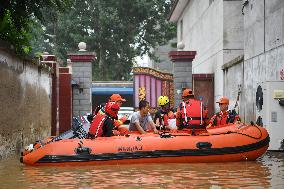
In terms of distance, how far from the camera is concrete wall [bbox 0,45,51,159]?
1445 cm

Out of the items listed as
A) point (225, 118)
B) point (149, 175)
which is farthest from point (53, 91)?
point (149, 175)

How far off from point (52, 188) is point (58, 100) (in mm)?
14034

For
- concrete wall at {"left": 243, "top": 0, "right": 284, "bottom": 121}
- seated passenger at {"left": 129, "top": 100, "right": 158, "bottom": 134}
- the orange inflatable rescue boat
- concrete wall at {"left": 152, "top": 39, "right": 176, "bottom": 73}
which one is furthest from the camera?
concrete wall at {"left": 152, "top": 39, "right": 176, "bottom": 73}

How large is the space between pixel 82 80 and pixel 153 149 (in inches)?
457

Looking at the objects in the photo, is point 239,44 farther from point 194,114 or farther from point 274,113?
point 194,114

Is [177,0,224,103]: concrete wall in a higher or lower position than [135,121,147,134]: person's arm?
higher

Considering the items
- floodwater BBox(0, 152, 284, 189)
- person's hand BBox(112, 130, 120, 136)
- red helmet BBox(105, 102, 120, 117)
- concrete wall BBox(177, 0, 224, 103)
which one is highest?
concrete wall BBox(177, 0, 224, 103)

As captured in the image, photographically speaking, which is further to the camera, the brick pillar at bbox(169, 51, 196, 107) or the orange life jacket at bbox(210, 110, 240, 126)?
the brick pillar at bbox(169, 51, 196, 107)

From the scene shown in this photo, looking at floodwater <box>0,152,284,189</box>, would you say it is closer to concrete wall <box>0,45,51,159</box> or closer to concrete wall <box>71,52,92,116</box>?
concrete wall <box>0,45,51,159</box>

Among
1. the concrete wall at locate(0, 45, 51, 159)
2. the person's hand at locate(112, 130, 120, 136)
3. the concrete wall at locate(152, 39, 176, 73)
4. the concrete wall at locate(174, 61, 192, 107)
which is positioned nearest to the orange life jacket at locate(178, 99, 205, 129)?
the person's hand at locate(112, 130, 120, 136)

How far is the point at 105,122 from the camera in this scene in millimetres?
13812

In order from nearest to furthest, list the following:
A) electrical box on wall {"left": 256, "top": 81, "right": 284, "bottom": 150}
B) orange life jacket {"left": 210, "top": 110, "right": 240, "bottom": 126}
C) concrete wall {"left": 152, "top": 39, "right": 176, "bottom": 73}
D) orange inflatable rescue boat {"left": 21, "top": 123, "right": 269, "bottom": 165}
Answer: orange inflatable rescue boat {"left": 21, "top": 123, "right": 269, "bottom": 165}
electrical box on wall {"left": 256, "top": 81, "right": 284, "bottom": 150}
orange life jacket {"left": 210, "top": 110, "right": 240, "bottom": 126}
concrete wall {"left": 152, "top": 39, "right": 176, "bottom": 73}

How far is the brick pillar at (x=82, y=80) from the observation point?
24344 mm

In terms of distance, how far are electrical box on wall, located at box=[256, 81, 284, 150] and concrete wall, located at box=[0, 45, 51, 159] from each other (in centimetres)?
630
